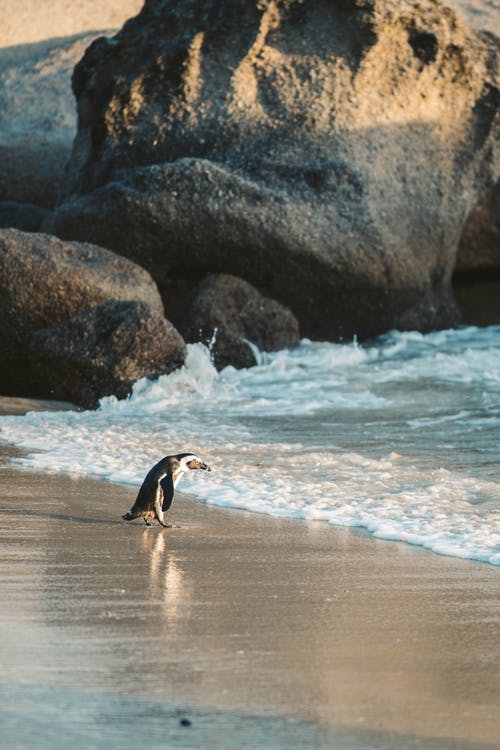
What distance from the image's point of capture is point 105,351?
1043 cm

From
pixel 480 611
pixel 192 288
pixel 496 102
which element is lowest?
pixel 480 611

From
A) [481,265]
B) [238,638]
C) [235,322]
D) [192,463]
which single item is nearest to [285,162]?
[235,322]

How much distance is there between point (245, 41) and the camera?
14164 millimetres

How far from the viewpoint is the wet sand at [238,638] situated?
2826 millimetres

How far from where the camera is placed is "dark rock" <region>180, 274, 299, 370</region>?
1214 centimetres

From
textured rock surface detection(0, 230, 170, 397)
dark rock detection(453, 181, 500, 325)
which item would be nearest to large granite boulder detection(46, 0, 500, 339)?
dark rock detection(453, 181, 500, 325)

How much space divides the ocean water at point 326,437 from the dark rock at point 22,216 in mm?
4797

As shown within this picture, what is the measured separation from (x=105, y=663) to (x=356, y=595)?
1.15m

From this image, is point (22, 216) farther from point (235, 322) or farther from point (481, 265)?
point (481, 265)

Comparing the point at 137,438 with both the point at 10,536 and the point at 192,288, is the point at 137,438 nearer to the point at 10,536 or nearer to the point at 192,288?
the point at 10,536

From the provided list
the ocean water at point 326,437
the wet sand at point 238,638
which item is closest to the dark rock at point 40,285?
the ocean water at point 326,437

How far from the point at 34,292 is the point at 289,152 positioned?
13.5 feet

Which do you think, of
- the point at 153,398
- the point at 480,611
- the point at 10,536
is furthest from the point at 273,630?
the point at 153,398

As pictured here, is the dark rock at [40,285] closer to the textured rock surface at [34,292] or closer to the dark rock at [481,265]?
the textured rock surface at [34,292]
